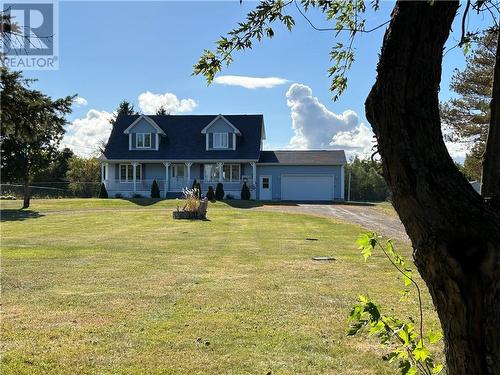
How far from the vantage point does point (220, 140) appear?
40594mm

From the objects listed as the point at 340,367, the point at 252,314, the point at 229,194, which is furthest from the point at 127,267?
the point at 229,194

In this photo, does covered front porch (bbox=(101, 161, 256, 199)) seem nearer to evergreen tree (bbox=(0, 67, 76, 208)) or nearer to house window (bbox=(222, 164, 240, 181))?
house window (bbox=(222, 164, 240, 181))

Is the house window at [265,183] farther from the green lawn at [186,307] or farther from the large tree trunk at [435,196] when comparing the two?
the large tree trunk at [435,196]

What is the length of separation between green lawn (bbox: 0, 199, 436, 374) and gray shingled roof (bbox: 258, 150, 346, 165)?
25.8m

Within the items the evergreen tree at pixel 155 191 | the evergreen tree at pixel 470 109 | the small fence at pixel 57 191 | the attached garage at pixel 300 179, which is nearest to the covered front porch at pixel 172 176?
the attached garage at pixel 300 179

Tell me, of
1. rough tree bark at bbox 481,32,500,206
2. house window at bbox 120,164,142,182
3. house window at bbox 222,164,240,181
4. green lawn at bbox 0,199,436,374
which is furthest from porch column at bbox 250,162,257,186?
rough tree bark at bbox 481,32,500,206

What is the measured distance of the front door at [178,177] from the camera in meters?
41.0

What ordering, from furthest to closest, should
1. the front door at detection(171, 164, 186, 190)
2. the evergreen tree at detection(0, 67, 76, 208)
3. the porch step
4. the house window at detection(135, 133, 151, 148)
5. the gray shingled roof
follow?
the house window at detection(135, 133, 151, 148) < the front door at detection(171, 164, 186, 190) < the porch step < the gray shingled roof < the evergreen tree at detection(0, 67, 76, 208)

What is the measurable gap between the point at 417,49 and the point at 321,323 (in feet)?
14.1

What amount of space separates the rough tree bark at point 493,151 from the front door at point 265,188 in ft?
124

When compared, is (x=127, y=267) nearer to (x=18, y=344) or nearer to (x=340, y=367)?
(x=18, y=344)

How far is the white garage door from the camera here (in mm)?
39750

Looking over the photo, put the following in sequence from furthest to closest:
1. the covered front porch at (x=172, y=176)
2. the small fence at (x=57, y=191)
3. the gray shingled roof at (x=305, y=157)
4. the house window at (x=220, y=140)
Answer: the small fence at (x=57, y=191), the house window at (x=220, y=140), the covered front porch at (x=172, y=176), the gray shingled roof at (x=305, y=157)

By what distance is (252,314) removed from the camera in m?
6.08
